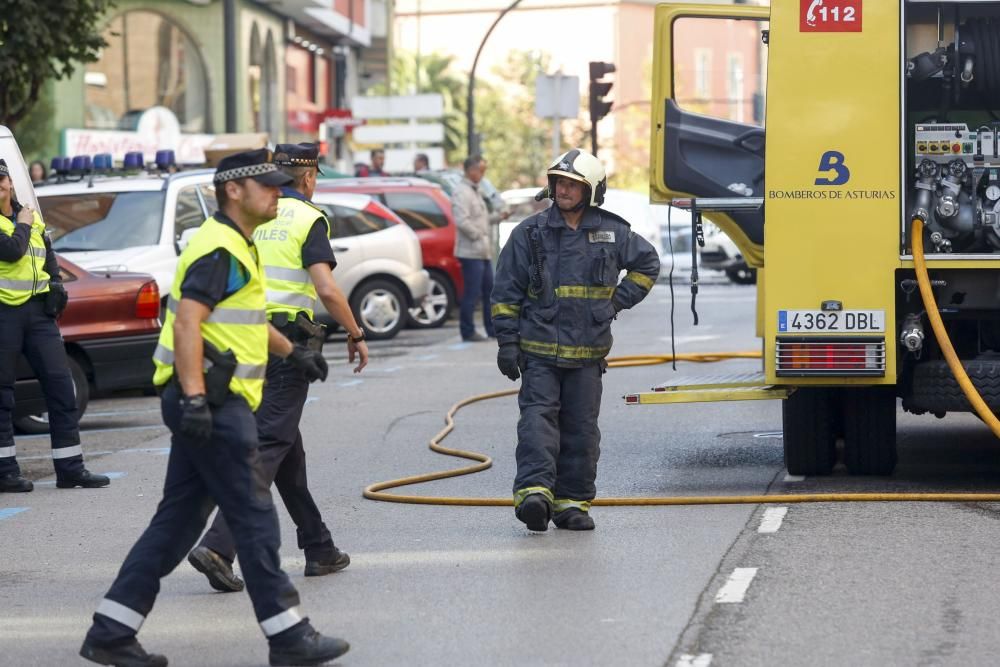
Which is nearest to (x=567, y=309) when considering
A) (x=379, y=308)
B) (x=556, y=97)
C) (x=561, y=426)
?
(x=561, y=426)

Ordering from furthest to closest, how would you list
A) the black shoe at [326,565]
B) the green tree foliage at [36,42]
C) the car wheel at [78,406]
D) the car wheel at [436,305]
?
the car wheel at [436,305], the green tree foliage at [36,42], the car wheel at [78,406], the black shoe at [326,565]

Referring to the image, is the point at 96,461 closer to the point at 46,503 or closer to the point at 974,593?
the point at 46,503

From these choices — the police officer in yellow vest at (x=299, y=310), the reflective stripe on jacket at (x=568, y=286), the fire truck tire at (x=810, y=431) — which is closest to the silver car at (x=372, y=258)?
the fire truck tire at (x=810, y=431)

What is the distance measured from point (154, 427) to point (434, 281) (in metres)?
9.18

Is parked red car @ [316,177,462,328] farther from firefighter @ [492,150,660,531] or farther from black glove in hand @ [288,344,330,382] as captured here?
black glove in hand @ [288,344,330,382]

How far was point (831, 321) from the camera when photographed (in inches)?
364

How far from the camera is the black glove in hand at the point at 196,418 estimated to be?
5969 millimetres

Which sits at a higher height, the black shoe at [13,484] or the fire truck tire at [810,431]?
the fire truck tire at [810,431]

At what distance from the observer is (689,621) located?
6605 mm

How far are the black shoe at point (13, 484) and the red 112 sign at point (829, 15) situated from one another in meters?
4.86

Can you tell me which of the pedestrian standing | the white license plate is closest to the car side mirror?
the pedestrian standing

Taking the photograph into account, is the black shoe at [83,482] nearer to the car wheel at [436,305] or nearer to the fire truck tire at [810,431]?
the fire truck tire at [810,431]

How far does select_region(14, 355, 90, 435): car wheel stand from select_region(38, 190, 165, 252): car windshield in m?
2.22

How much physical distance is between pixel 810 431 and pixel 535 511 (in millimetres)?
2082
